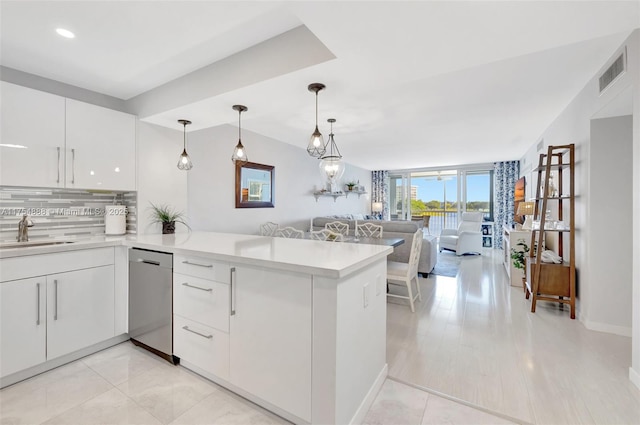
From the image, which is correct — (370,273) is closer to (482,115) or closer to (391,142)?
(482,115)

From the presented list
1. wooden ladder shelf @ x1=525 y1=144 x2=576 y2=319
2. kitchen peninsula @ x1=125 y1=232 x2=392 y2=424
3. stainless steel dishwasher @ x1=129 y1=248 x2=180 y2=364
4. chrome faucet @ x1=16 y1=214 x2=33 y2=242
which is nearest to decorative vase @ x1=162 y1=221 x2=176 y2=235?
stainless steel dishwasher @ x1=129 y1=248 x2=180 y2=364

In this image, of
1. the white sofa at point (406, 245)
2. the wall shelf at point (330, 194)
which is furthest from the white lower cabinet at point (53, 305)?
the wall shelf at point (330, 194)

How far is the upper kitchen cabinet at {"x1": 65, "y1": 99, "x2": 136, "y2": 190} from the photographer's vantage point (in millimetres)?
2402

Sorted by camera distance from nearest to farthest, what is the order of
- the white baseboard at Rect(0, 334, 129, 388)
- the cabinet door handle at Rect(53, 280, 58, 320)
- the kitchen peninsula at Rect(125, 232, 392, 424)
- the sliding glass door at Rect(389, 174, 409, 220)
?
the kitchen peninsula at Rect(125, 232, 392, 424)
the white baseboard at Rect(0, 334, 129, 388)
the cabinet door handle at Rect(53, 280, 58, 320)
the sliding glass door at Rect(389, 174, 409, 220)

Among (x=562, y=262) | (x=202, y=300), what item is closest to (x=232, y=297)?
(x=202, y=300)

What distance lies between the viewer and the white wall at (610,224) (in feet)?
8.46

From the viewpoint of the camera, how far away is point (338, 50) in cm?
169

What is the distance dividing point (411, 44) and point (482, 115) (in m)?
2.70

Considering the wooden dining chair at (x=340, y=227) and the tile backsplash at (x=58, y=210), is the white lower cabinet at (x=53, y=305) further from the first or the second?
the wooden dining chair at (x=340, y=227)

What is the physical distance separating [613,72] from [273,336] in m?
3.26

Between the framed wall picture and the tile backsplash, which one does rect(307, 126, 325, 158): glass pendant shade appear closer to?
the tile backsplash

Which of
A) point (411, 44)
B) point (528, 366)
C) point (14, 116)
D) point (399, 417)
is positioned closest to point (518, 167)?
point (528, 366)

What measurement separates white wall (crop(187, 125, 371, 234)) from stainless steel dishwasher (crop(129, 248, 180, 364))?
52.8 inches

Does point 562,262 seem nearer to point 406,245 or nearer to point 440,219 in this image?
point 406,245
